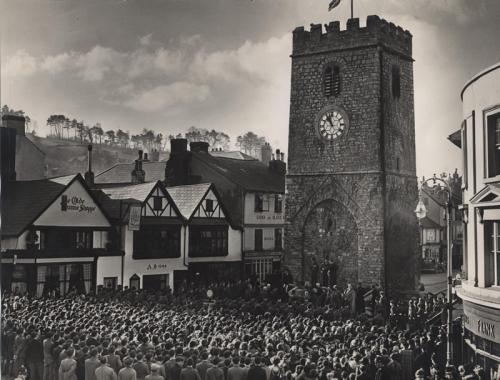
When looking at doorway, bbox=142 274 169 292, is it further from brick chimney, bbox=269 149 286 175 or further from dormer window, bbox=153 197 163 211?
brick chimney, bbox=269 149 286 175

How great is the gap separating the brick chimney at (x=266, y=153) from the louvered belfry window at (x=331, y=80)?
12.7 ft

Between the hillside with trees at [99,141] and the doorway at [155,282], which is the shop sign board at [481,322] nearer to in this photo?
the hillside with trees at [99,141]

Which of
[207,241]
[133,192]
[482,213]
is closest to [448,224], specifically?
[482,213]

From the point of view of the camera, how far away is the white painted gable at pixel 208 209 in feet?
44.9

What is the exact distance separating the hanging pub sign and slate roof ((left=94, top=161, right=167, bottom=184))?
3.08 ft

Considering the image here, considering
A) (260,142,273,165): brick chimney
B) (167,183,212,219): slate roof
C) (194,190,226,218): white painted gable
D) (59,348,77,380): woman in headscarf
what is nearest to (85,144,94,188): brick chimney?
(167,183,212,219): slate roof

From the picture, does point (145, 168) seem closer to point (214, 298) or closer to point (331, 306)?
point (214, 298)

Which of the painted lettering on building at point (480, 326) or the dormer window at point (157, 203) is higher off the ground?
the dormer window at point (157, 203)

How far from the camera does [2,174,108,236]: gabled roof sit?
1101cm

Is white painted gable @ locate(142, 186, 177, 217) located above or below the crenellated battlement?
below

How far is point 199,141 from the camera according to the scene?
12.0 metres

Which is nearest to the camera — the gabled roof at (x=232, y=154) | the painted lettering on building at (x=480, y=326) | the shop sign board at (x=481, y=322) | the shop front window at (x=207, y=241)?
the shop sign board at (x=481, y=322)

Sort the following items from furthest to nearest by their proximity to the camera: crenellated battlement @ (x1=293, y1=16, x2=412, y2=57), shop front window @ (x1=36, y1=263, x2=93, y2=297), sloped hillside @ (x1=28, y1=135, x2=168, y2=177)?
shop front window @ (x1=36, y1=263, x2=93, y2=297) < crenellated battlement @ (x1=293, y1=16, x2=412, y2=57) < sloped hillside @ (x1=28, y1=135, x2=168, y2=177)

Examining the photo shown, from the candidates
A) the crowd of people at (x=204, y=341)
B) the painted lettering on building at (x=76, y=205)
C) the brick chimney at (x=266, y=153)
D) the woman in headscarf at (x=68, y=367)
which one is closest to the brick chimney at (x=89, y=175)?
the painted lettering on building at (x=76, y=205)
